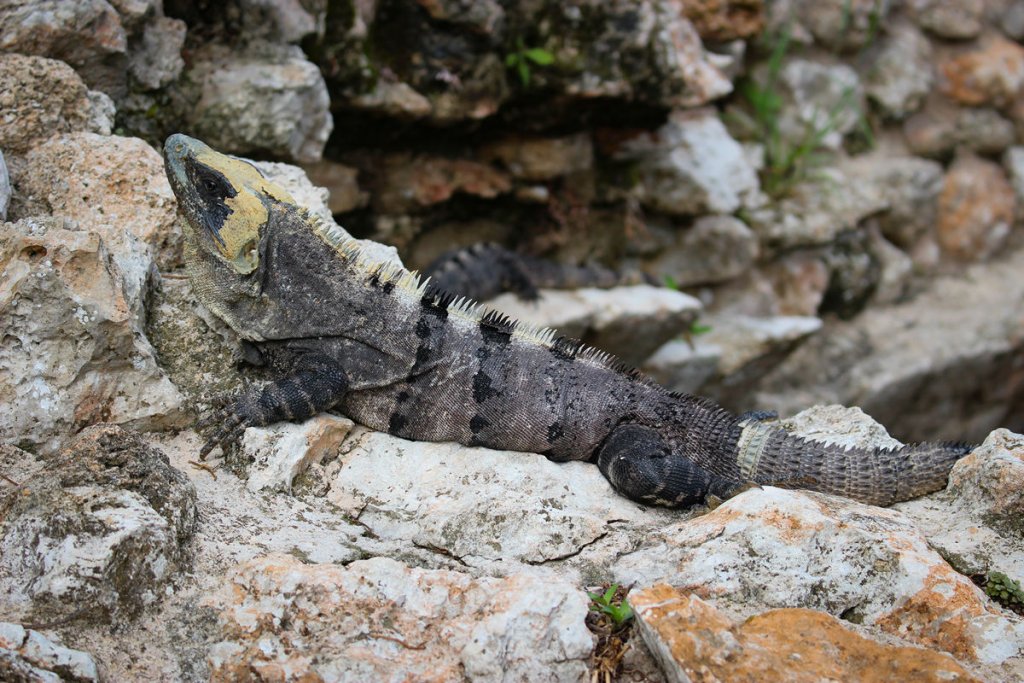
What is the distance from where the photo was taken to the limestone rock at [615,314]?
8000mm

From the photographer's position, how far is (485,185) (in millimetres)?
8156

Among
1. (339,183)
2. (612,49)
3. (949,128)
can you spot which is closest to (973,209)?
(949,128)

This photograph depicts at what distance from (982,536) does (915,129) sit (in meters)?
6.96

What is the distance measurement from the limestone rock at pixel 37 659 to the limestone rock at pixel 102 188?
1965 mm

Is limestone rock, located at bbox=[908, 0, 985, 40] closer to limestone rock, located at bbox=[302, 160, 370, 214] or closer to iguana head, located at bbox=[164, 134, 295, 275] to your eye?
limestone rock, located at bbox=[302, 160, 370, 214]

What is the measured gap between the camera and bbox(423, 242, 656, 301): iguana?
7.82 metres

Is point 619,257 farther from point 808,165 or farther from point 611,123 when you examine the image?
point 808,165

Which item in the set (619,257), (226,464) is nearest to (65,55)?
(226,464)

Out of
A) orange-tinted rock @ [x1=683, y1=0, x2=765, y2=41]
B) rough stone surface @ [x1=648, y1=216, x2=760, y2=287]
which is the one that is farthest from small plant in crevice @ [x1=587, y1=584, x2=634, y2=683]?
orange-tinted rock @ [x1=683, y1=0, x2=765, y2=41]

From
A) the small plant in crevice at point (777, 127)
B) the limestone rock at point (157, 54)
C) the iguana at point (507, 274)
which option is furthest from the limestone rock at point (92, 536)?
the small plant in crevice at point (777, 127)

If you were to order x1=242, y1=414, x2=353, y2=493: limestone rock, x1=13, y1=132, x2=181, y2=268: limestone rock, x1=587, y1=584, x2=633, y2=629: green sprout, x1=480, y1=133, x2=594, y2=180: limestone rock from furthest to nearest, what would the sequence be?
x1=480, y1=133, x2=594, y2=180: limestone rock < x1=13, y1=132, x2=181, y2=268: limestone rock < x1=242, y1=414, x2=353, y2=493: limestone rock < x1=587, y1=584, x2=633, y2=629: green sprout

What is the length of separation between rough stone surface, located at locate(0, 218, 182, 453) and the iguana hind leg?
6.49 feet

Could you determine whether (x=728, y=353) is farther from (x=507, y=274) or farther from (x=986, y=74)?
(x=986, y=74)

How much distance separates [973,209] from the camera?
9828mm
